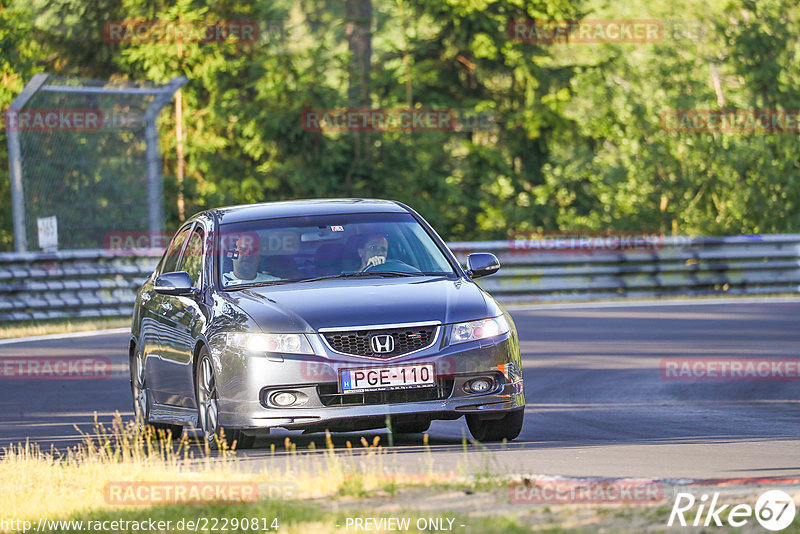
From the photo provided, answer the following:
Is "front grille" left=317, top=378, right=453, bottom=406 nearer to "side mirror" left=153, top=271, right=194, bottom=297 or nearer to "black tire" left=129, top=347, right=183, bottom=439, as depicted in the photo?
"side mirror" left=153, top=271, right=194, bottom=297

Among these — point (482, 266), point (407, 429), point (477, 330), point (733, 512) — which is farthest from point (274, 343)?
point (733, 512)

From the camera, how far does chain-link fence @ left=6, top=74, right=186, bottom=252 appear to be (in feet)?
70.5

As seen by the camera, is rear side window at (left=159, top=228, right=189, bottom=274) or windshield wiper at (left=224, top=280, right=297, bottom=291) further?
rear side window at (left=159, top=228, right=189, bottom=274)

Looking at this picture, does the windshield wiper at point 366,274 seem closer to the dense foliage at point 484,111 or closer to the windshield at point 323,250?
the windshield at point 323,250

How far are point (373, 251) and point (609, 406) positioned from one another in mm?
2792

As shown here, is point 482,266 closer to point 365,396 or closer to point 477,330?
point 477,330

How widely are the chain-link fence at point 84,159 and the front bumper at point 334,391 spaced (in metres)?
12.9

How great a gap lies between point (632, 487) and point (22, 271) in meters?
16.3

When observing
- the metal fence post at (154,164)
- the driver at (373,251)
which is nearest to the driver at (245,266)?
the driver at (373,251)

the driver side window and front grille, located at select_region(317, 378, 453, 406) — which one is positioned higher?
the driver side window

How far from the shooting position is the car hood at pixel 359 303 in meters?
9.04

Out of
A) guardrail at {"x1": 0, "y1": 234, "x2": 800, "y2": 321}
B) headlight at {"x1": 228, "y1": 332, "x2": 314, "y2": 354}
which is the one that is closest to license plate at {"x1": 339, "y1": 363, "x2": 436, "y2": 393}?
headlight at {"x1": 228, "y1": 332, "x2": 314, "y2": 354}

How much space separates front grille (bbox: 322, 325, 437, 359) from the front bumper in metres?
0.04

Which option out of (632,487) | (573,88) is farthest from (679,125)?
(632,487)
